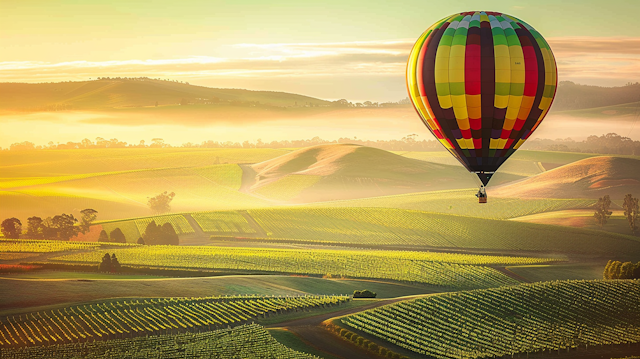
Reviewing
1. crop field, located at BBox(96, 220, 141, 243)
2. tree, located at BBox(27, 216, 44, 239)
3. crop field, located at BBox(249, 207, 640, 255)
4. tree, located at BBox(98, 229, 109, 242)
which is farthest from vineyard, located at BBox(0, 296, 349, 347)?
tree, located at BBox(27, 216, 44, 239)

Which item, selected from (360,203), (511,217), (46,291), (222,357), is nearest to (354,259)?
(46,291)

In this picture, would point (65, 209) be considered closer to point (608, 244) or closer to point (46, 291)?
point (46, 291)

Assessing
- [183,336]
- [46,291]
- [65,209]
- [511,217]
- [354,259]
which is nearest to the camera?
[183,336]

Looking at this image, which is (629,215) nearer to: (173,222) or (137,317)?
(173,222)

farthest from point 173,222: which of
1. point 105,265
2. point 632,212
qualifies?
point 632,212

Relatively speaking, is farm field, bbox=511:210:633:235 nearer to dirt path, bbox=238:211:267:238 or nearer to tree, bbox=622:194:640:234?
tree, bbox=622:194:640:234

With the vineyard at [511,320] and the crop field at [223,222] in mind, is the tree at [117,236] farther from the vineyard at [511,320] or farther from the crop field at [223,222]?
the vineyard at [511,320]

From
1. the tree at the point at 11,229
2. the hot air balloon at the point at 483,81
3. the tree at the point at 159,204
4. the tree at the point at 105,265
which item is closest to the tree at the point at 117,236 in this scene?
the tree at the point at 11,229

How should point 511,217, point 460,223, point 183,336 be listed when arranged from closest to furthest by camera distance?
point 183,336, point 460,223, point 511,217
